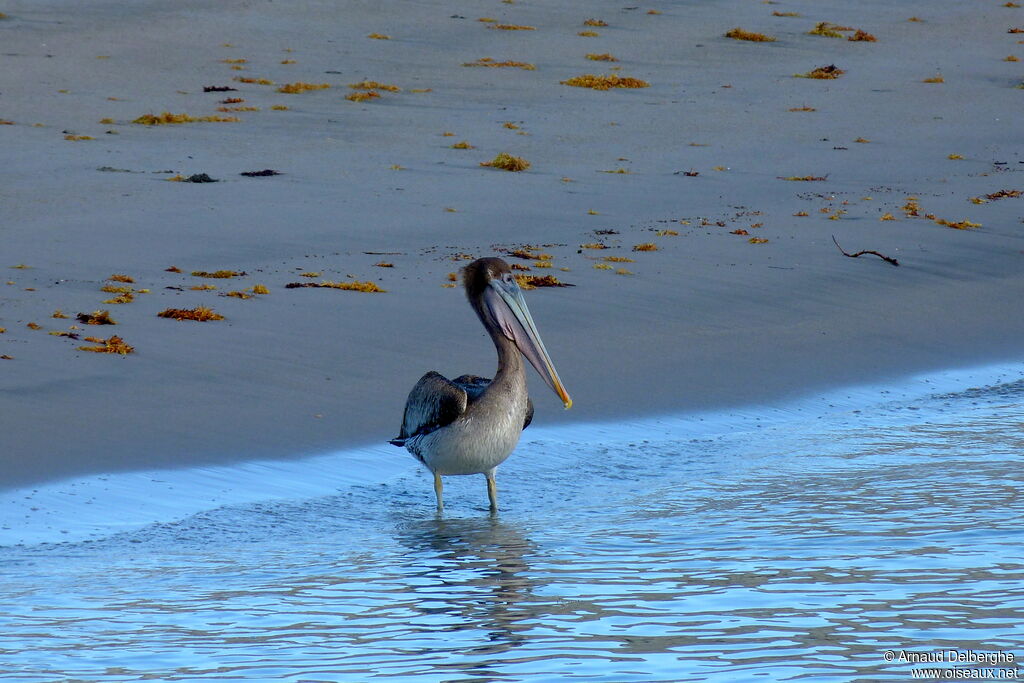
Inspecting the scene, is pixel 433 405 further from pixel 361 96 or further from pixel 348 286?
pixel 361 96

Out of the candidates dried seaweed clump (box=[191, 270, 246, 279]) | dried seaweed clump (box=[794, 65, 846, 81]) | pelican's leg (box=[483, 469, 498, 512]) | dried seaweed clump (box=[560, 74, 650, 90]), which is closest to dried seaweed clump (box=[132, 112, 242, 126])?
dried seaweed clump (box=[560, 74, 650, 90])

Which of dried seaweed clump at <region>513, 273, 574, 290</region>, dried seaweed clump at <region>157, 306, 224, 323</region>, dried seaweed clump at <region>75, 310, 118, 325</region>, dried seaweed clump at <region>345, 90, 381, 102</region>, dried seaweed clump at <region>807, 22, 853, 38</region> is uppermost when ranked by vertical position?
dried seaweed clump at <region>807, 22, 853, 38</region>

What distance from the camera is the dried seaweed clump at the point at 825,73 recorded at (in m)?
15.0

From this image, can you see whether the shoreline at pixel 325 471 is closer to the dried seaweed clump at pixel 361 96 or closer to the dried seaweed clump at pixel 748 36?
the dried seaweed clump at pixel 361 96

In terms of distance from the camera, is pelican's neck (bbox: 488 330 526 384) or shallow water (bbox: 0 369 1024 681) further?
pelican's neck (bbox: 488 330 526 384)

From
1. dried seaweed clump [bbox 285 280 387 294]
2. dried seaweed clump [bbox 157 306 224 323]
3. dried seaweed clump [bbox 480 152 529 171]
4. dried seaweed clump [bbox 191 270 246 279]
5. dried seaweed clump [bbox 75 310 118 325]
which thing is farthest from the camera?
dried seaweed clump [bbox 480 152 529 171]

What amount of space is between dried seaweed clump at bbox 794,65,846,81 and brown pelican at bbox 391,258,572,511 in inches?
362

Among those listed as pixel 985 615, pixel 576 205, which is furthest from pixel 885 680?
pixel 576 205

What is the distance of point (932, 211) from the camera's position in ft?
35.9

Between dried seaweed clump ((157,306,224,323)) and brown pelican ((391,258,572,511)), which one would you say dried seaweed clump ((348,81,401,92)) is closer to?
dried seaweed clump ((157,306,224,323))

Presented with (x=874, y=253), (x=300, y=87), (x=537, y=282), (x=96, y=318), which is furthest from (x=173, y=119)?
(x=874, y=253)

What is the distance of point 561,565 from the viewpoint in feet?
17.7

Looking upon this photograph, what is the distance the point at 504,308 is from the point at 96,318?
237cm

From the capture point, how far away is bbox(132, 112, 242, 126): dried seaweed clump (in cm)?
1224
